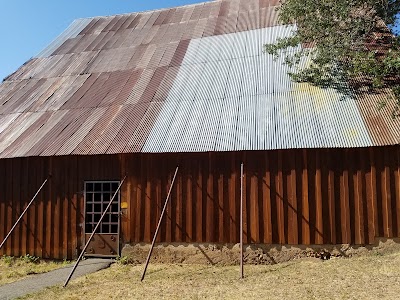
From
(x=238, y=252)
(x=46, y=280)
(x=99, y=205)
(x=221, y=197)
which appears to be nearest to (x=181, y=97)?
(x=221, y=197)

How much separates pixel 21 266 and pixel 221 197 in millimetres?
7028

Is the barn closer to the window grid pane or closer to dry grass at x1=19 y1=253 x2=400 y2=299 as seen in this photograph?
the window grid pane

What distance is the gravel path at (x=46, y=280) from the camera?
10.2m

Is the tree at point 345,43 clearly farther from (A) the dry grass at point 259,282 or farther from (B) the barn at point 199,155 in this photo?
(A) the dry grass at point 259,282

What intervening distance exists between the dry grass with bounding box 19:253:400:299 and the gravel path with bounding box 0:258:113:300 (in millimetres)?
511

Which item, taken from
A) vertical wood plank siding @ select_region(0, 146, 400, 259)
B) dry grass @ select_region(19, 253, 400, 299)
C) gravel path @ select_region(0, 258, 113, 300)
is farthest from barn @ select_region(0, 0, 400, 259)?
dry grass @ select_region(19, 253, 400, 299)

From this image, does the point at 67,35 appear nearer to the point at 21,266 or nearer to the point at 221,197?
the point at 21,266

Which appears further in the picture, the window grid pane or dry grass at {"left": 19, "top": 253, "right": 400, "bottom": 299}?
the window grid pane

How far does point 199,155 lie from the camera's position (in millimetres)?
12633

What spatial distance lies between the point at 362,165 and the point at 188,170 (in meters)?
4.96

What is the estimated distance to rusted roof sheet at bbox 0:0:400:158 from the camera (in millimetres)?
12336

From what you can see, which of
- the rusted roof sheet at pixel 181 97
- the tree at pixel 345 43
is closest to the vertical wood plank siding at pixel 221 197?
the rusted roof sheet at pixel 181 97

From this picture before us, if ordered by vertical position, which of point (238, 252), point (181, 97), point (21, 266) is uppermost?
point (181, 97)

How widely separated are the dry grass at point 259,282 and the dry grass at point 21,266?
254cm
